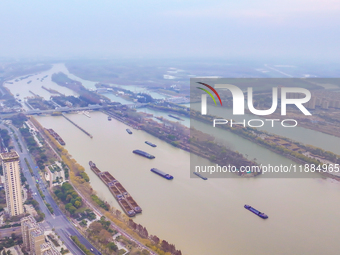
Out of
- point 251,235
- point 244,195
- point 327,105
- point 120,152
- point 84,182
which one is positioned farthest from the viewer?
point 327,105

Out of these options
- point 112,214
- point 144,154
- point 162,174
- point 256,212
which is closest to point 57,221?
point 112,214

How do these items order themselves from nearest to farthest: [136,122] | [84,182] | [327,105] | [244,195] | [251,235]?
[251,235], [244,195], [84,182], [136,122], [327,105]

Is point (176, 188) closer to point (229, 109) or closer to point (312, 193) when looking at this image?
point (312, 193)

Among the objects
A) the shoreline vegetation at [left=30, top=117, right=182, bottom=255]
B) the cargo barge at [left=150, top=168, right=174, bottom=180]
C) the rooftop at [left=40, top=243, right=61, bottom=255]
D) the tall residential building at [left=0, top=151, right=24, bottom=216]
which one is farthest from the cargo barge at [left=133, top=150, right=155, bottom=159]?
the rooftop at [left=40, top=243, right=61, bottom=255]

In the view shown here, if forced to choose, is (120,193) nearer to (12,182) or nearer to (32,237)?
(12,182)

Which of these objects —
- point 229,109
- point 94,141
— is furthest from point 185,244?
point 229,109

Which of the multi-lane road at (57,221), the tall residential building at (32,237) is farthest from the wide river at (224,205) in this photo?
the tall residential building at (32,237)

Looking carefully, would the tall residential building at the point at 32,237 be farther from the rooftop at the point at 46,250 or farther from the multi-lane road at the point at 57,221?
the multi-lane road at the point at 57,221
